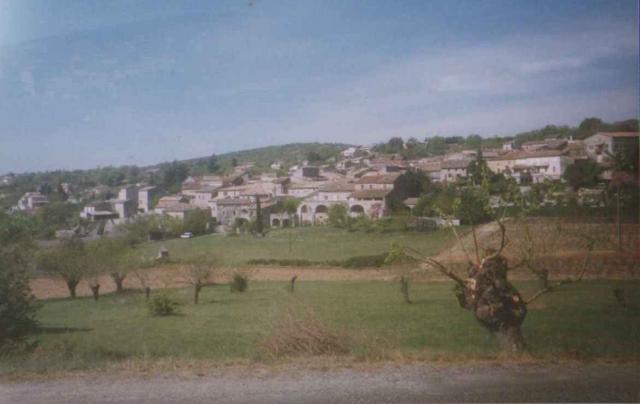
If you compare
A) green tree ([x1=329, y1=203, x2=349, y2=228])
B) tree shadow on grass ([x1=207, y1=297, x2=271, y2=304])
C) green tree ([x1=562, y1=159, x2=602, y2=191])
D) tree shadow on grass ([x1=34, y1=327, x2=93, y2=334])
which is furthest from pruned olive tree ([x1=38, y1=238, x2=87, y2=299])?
green tree ([x1=562, y1=159, x2=602, y2=191])

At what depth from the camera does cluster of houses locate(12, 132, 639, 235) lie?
9609 mm

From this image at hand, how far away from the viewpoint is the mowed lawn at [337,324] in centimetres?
708

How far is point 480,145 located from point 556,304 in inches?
129

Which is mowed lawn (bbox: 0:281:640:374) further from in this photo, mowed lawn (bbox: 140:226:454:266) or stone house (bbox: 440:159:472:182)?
stone house (bbox: 440:159:472:182)

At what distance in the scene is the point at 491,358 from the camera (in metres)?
6.44

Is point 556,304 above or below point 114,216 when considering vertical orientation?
below

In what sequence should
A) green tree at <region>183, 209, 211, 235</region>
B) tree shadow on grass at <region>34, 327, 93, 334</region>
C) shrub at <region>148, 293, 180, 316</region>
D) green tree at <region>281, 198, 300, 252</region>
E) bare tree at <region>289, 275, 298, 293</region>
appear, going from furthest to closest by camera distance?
green tree at <region>281, 198, 300, 252</region>
green tree at <region>183, 209, 211, 235</region>
bare tree at <region>289, 275, 298, 293</region>
shrub at <region>148, 293, 180, 316</region>
tree shadow on grass at <region>34, 327, 93, 334</region>

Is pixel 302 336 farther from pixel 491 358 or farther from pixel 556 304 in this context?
pixel 556 304

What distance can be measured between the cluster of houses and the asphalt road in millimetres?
4291

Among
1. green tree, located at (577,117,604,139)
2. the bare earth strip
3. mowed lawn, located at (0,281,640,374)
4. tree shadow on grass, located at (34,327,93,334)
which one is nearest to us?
mowed lawn, located at (0,281,640,374)

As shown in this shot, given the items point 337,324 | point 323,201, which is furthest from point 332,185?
point 337,324

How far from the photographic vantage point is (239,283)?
32.7ft

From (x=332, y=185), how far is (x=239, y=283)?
2829 millimetres

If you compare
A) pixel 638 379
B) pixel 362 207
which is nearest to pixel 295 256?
pixel 362 207
